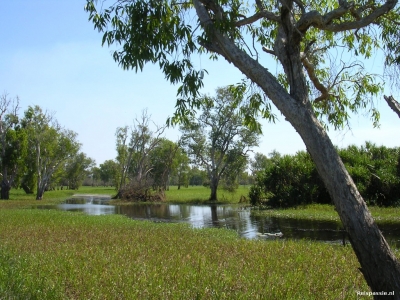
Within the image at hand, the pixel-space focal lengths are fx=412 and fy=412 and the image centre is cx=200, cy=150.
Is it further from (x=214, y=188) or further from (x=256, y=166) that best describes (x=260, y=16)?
(x=256, y=166)

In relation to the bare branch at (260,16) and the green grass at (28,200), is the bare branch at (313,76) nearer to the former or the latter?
the bare branch at (260,16)

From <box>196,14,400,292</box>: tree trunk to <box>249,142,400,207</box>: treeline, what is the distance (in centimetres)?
2285

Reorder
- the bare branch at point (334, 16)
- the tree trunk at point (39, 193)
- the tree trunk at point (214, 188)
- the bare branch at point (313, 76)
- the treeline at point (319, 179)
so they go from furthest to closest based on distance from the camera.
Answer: the tree trunk at point (39, 193) < the tree trunk at point (214, 188) < the treeline at point (319, 179) < the bare branch at point (313, 76) < the bare branch at point (334, 16)

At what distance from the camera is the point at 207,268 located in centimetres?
849

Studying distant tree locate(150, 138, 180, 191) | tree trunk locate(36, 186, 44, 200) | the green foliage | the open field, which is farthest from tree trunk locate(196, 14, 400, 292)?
tree trunk locate(36, 186, 44, 200)

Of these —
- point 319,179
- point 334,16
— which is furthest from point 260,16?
point 319,179

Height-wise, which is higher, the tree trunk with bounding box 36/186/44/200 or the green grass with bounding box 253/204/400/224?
the tree trunk with bounding box 36/186/44/200

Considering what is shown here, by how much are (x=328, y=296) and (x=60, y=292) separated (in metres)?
4.40

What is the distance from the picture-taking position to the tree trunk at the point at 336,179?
4.73m

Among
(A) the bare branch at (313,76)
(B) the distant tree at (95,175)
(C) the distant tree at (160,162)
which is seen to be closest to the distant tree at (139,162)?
(C) the distant tree at (160,162)

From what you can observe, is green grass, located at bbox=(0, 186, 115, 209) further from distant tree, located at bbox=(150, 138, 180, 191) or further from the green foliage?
the green foliage

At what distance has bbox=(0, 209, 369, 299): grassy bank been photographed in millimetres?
6757

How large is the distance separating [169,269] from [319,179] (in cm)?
2246

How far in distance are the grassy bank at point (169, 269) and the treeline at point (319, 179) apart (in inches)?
655
